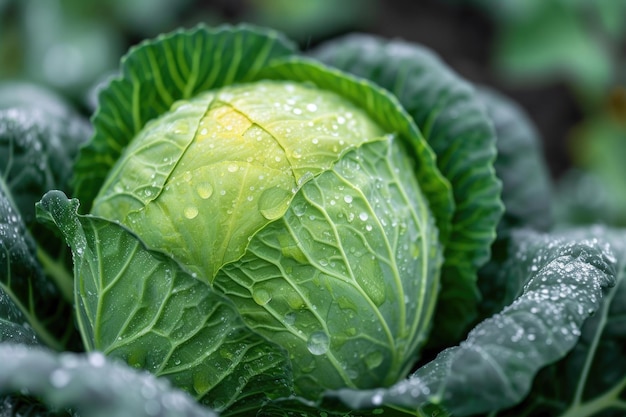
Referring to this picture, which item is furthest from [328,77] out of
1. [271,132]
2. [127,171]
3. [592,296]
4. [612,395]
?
[612,395]

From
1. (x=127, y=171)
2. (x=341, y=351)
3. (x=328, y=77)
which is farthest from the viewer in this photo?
(x=328, y=77)

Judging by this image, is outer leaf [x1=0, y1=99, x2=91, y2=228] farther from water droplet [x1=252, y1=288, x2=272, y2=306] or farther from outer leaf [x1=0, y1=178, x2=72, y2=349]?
water droplet [x1=252, y1=288, x2=272, y2=306]

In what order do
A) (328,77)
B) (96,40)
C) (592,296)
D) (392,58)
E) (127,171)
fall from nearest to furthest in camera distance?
(592,296) → (127,171) → (328,77) → (392,58) → (96,40)

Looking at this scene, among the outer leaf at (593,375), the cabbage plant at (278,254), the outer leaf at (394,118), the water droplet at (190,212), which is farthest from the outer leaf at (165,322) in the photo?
the outer leaf at (593,375)

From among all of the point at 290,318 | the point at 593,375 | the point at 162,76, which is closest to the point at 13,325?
the point at 290,318

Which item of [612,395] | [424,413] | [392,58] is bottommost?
[612,395]

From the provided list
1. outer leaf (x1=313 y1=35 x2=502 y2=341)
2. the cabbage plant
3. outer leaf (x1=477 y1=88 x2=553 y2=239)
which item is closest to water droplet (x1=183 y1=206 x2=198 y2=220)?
the cabbage plant

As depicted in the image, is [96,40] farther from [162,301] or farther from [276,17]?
[162,301]

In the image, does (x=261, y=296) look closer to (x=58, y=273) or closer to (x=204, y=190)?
(x=204, y=190)

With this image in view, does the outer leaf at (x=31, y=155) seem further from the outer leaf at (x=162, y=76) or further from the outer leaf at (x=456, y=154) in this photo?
the outer leaf at (x=456, y=154)
